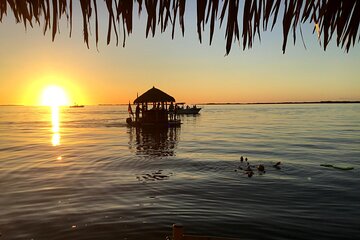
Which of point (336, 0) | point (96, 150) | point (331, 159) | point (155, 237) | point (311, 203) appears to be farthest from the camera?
point (96, 150)

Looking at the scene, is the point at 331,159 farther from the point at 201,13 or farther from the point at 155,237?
the point at 201,13

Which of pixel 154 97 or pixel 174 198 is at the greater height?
pixel 154 97

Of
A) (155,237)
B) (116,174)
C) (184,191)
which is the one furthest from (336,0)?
(116,174)

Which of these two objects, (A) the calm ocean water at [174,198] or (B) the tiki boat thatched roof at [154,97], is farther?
(B) the tiki boat thatched roof at [154,97]

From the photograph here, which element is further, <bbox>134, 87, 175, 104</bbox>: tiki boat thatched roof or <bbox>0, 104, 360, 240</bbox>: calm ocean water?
<bbox>134, 87, 175, 104</bbox>: tiki boat thatched roof

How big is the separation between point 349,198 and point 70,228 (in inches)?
343

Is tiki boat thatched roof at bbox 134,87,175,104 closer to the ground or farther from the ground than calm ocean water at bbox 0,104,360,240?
farther from the ground

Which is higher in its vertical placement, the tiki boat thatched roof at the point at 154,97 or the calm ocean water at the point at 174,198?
the tiki boat thatched roof at the point at 154,97

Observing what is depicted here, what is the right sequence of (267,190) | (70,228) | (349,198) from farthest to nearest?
(267,190) → (349,198) → (70,228)

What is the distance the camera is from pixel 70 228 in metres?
8.20

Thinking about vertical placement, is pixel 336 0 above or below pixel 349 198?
above

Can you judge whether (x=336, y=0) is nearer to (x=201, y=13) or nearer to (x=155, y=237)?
(x=201, y=13)

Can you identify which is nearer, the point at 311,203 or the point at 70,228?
the point at 70,228

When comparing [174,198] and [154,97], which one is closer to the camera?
[174,198]
